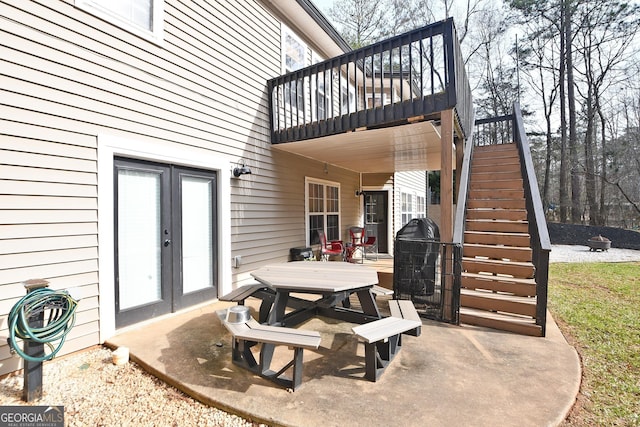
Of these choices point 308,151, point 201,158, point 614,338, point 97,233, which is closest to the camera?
point 97,233

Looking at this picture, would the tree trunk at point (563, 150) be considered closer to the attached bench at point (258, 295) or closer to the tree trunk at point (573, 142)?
the tree trunk at point (573, 142)

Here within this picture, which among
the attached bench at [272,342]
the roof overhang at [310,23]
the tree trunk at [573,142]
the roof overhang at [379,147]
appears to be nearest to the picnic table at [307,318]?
the attached bench at [272,342]

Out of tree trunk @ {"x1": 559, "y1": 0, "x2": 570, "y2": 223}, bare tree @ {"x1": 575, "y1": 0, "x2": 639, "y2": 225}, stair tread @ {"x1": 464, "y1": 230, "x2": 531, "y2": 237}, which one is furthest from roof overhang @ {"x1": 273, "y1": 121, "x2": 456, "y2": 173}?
bare tree @ {"x1": 575, "y1": 0, "x2": 639, "y2": 225}

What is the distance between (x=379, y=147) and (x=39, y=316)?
201 inches

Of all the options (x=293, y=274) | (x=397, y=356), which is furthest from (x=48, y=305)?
(x=397, y=356)

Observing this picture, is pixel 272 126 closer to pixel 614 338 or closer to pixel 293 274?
pixel 293 274

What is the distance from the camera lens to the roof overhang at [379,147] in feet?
15.6

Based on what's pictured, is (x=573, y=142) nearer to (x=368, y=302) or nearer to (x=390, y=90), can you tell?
(x=390, y=90)

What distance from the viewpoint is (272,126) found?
18.5 feet

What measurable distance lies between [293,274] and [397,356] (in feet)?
4.12

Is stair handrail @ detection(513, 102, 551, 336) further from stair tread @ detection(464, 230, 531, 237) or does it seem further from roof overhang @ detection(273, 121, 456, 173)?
roof overhang @ detection(273, 121, 456, 173)

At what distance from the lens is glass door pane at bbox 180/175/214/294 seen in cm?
407

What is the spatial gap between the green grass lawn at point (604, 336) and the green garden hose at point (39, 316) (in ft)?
11.6

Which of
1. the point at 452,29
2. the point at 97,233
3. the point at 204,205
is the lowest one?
the point at 97,233
